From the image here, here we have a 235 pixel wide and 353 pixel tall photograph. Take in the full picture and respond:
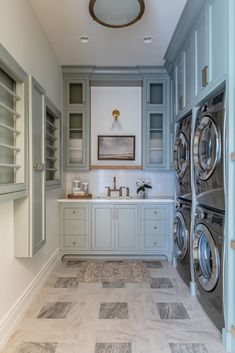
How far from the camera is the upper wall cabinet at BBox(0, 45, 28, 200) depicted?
1.88 metres

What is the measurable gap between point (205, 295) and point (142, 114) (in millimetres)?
2643

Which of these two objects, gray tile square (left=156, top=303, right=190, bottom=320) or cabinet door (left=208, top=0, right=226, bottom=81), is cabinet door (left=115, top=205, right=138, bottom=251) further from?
cabinet door (left=208, top=0, right=226, bottom=81)

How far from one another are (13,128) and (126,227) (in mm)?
2244

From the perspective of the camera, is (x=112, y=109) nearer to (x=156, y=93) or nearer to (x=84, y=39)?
(x=156, y=93)

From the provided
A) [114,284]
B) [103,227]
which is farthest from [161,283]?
[103,227]

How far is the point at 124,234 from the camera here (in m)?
3.79

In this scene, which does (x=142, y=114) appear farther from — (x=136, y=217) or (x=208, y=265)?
(x=208, y=265)

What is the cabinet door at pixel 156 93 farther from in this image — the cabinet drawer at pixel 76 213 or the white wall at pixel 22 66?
the cabinet drawer at pixel 76 213

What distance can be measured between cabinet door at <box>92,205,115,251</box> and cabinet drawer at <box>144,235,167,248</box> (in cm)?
48

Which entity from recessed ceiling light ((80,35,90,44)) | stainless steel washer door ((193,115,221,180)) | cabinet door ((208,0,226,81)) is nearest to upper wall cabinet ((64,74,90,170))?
recessed ceiling light ((80,35,90,44))

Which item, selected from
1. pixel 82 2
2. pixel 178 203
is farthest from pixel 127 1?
pixel 178 203

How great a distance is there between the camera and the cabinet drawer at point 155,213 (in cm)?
377

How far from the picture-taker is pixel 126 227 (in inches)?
149

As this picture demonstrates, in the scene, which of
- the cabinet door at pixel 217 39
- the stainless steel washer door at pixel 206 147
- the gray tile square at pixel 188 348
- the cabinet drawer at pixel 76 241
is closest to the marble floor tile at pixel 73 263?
the cabinet drawer at pixel 76 241
